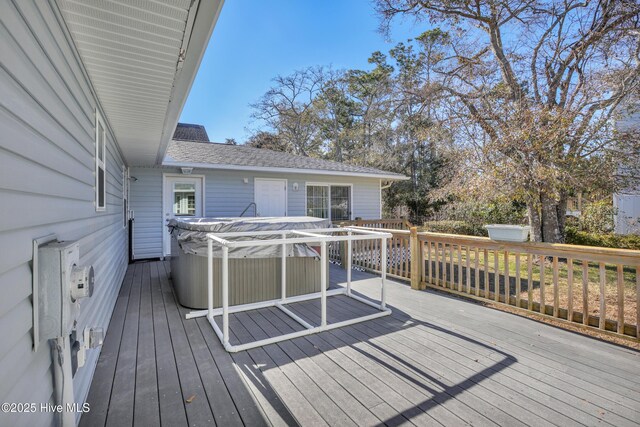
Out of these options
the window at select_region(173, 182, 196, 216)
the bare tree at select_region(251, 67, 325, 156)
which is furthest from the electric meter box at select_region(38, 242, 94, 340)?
the bare tree at select_region(251, 67, 325, 156)

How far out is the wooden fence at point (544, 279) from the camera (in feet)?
9.85

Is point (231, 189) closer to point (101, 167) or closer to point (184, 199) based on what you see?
point (184, 199)

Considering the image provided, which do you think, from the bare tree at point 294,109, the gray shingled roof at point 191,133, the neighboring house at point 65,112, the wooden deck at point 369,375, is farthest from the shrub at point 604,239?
the bare tree at point 294,109

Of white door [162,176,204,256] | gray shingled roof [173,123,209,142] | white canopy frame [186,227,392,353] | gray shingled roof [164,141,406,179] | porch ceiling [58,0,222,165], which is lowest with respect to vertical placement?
white canopy frame [186,227,392,353]

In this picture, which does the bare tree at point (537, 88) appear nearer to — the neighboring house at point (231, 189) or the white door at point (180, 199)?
the neighboring house at point (231, 189)

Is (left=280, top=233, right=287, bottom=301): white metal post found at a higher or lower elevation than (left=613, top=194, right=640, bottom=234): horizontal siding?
lower

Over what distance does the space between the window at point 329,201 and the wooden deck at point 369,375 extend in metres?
5.94

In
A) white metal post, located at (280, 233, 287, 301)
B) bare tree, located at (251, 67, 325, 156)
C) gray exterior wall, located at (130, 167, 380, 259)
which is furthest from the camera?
bare tree, located at (251, 67, 325, 156)

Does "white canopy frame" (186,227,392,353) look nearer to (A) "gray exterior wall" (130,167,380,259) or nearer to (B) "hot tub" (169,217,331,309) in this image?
(B) "hot tub" (169,217,331,309)

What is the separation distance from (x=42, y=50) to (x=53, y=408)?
1.75 m

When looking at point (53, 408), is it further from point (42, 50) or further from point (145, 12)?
point (145, 12)

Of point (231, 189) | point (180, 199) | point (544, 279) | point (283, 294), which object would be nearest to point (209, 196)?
point (231, 189)

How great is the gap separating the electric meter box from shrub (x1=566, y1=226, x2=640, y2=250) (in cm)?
1046

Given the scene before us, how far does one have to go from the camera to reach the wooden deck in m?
2.01
